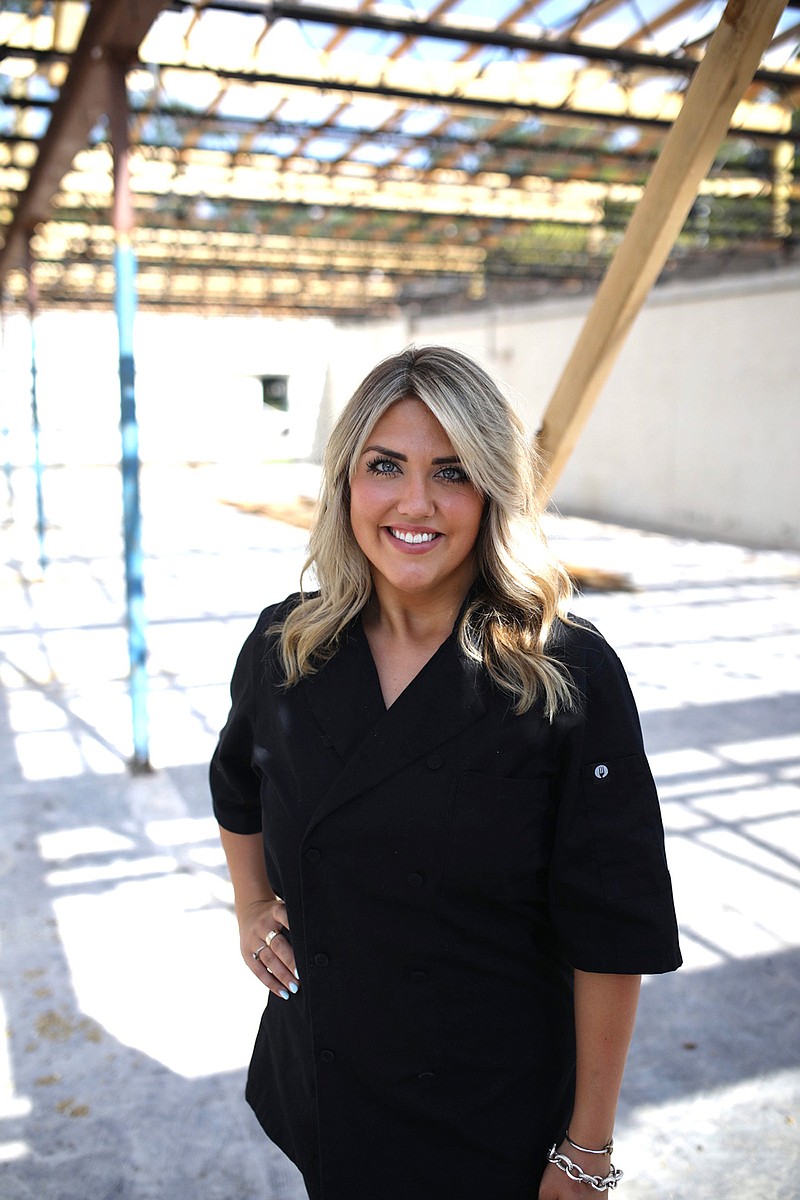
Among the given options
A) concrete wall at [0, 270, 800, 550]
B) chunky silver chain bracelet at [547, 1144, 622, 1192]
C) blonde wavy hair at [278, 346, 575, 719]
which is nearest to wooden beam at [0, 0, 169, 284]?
concrete wall at [0, 270, 800, 550]

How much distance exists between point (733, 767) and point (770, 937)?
156 cm

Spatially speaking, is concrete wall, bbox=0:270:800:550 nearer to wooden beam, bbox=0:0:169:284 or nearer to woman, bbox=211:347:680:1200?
woman, bbox=211:347:680:1200

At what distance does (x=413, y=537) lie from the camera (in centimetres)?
142

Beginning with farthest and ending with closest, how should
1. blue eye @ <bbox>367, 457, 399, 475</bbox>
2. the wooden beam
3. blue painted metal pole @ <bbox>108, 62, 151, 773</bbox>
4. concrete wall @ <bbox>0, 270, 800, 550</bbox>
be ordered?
concrete wall @ <bbox>0, 270, 800, 550</bbox> < blue painted metal pole @ <bbox>108, 62, 151, 773</bbox> < the wooden beam < blue eye @ <bbox>367, 457, 399, 475</bbox>

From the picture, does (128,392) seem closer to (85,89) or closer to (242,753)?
(85,89)

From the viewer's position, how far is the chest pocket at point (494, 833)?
4.36ft

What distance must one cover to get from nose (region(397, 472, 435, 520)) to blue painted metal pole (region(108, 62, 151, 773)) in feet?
10.9

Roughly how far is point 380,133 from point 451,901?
8115 millimetres

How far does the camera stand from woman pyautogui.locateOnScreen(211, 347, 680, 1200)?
4.37 ft

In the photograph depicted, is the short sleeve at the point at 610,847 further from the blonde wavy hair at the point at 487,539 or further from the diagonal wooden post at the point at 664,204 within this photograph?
the diagonal wooden post at the point at 664,204

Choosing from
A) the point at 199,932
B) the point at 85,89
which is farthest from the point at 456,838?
the point at 85,89

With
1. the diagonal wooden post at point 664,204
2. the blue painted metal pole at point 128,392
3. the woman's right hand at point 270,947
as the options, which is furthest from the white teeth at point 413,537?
the blue painted metal pole at point 128,392

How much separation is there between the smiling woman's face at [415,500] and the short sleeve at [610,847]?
25 cm

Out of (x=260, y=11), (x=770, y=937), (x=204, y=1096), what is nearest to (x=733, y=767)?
(x=770, y=937)
